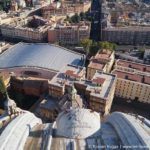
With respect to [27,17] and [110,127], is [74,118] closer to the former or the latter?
[110,127]

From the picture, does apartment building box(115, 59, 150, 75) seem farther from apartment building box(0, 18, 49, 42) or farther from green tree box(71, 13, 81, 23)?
green tree box(71, 13, 81, 23)

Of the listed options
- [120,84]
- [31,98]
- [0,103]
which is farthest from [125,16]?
[0,103]

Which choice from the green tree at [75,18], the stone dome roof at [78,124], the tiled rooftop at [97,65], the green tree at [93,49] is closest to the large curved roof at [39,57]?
the tiled rooftop at [97,65]

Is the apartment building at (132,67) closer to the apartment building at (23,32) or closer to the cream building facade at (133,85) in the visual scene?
the cream building facade at (133,85)

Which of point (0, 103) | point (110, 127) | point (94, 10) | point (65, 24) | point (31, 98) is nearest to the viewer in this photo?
point (110, 127)

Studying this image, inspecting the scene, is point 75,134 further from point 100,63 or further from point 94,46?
point 94,46
